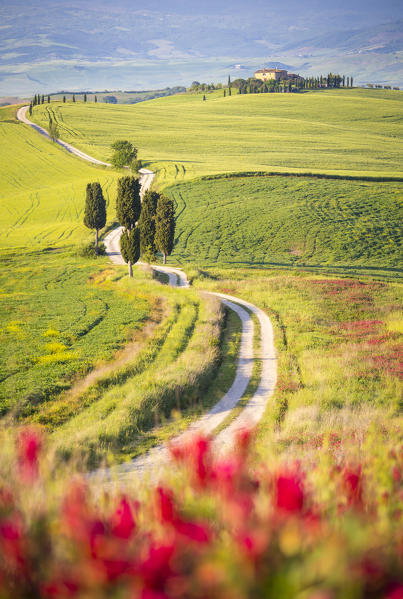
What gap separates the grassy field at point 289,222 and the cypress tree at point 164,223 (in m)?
5.87

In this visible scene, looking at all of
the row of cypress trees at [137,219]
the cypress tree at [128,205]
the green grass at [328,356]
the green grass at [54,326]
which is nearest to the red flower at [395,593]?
the green grass at [328,356]

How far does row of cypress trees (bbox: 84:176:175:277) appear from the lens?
47.1 metres

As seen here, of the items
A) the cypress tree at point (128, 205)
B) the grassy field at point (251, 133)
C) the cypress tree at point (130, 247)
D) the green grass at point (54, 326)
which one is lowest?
the green grass at point (54, 326)

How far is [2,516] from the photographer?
4.12 m

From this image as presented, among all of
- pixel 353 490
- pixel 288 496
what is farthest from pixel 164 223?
pixel 288 496

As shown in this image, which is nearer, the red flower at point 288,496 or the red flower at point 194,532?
the red flower at point 194,532

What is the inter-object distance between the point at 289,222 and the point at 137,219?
32.4 metres

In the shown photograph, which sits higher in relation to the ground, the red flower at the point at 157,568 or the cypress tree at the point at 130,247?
the red flower at the point at 157,568

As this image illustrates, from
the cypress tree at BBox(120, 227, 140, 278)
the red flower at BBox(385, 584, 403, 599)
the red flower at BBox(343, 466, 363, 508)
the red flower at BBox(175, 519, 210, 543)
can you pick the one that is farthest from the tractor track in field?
the cypress tree at BBox(120, 227, 140, 278)

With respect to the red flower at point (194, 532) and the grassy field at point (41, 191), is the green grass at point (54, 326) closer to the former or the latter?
the red flower at point (194, 532)

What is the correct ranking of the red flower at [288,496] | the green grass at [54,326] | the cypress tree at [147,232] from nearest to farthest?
the red flower at [288,496] → the green grass at [54,326] → the cypress tree at [147,232]

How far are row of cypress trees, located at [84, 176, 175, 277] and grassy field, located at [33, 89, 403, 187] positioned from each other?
96.7 ft

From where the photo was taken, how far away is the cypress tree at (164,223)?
56000 millimetres

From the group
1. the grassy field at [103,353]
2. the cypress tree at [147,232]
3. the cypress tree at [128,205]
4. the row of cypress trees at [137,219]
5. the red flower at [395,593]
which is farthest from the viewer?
the cypress tree at [147,232]
